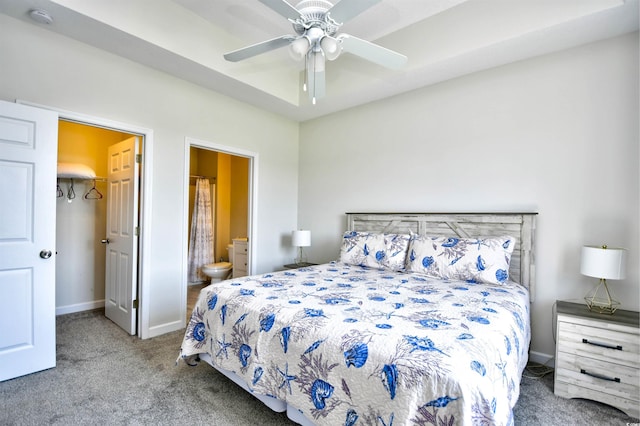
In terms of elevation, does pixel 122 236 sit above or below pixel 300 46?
below

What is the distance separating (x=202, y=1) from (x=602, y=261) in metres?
3.72

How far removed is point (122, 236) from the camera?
3289 millimetres

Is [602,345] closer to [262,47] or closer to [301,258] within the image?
[262,47]

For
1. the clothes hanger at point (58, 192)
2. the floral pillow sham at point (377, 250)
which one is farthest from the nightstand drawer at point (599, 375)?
the clothes hanger at point (58, 192)

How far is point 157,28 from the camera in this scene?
2637 millimetres

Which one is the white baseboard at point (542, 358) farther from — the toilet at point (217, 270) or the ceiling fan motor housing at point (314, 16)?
the toilet at point (217, 270)

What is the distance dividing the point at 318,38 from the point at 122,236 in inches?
111

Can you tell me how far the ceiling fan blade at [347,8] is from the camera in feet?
5.65

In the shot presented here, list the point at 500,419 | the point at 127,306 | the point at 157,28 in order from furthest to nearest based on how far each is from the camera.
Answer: the point at 127,306 < the point at 157,28 < the point at 500,419

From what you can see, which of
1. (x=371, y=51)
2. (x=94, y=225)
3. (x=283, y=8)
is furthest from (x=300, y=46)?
(x=94, y=225)

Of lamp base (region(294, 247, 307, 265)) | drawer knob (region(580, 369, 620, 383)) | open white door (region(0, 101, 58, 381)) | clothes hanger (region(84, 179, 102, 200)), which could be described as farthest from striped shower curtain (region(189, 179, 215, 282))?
drawer knob (region(580, 369, 620, 383))

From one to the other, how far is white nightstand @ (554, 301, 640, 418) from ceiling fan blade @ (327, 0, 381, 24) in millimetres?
2401

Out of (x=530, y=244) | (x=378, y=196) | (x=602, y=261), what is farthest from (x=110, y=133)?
(x=602, y=261)

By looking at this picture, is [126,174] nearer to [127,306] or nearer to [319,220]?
[127,306]
